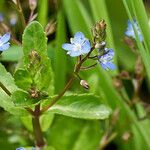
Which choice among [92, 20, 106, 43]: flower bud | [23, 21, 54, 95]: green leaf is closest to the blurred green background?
[23, 21, 54, 95]: green leaf

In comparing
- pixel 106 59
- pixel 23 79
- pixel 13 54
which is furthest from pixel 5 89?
pixel 13 54

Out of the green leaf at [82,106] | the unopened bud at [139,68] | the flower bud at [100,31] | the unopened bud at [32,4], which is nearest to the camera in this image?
the flower bud at [100,31]

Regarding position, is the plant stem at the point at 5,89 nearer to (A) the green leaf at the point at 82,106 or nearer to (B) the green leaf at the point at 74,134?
(A) the green leaf at the point at 82,106

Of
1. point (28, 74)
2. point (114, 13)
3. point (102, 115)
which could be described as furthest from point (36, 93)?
point (114, 13)

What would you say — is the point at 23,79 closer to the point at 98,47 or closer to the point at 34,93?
the point at 34,93

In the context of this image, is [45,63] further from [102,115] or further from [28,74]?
[102,115]

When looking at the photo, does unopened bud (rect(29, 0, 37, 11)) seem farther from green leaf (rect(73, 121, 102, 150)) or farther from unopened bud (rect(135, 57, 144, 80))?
green leaf (rect(73, 121, 102, 150))

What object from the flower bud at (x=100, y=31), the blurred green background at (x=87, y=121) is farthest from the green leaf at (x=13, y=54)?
the flower bud at (x=100, y=31)
